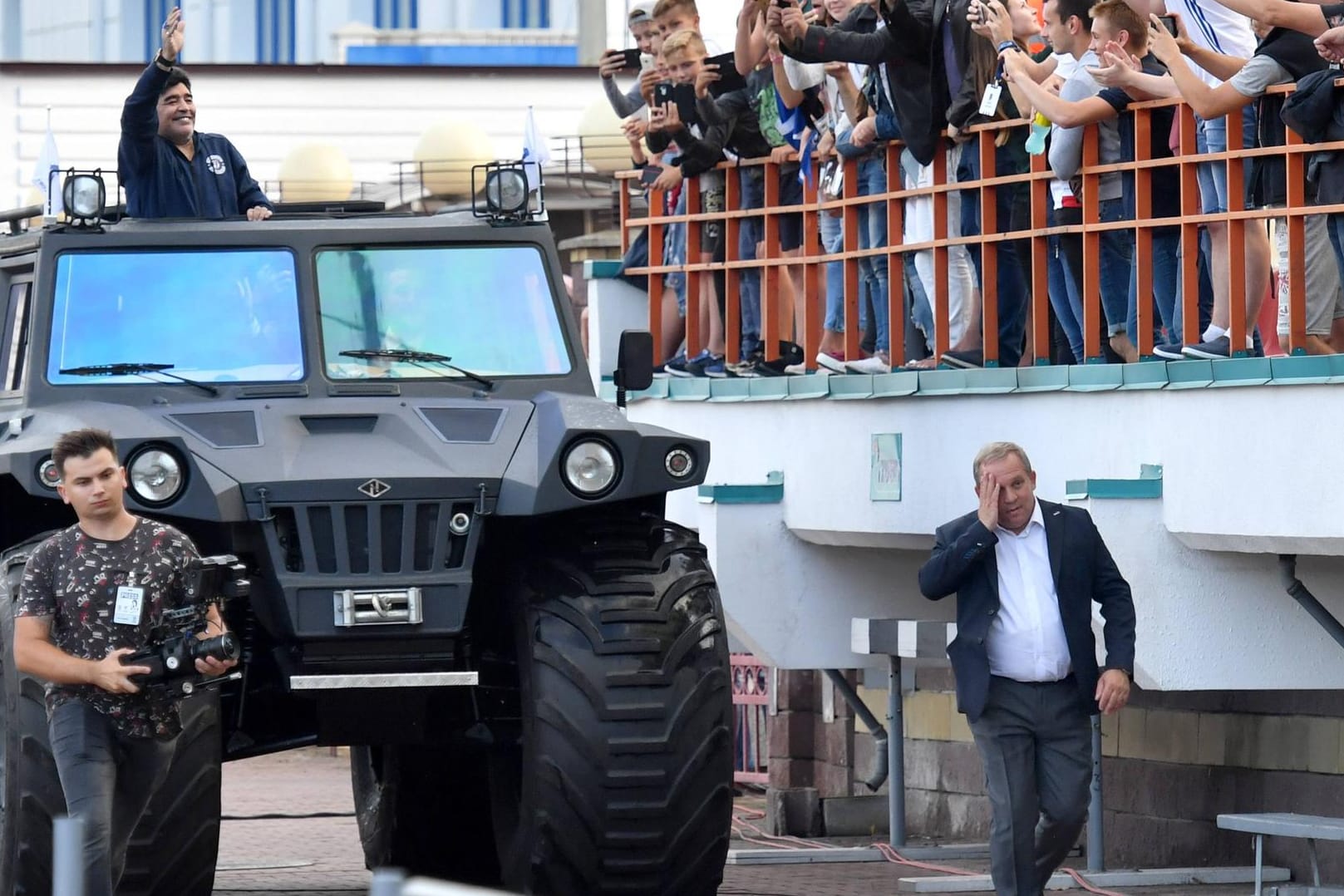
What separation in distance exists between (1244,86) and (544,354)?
109 inches

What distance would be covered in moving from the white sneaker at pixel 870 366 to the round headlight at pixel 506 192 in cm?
257

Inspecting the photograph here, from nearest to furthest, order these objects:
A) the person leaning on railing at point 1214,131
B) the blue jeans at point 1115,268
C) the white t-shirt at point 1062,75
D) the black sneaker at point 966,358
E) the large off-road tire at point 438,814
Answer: the person leaning on railing at point 1214,131, the blue jeans at point 1115,268, the white t-shirt at point 1062,75, the large off-road tire at point 438,814, the black sneaker at point 966,358

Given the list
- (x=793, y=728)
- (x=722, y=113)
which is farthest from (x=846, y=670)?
(x=722, y=113)

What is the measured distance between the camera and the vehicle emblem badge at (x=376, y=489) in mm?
9672

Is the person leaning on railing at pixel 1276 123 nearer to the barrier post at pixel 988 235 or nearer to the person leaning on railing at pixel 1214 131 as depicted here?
the person leaning on railing at pixel 1214 131

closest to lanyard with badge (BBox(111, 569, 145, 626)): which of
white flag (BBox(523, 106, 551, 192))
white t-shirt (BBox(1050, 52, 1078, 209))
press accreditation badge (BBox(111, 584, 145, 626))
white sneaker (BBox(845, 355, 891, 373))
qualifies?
press accreditation badge (BBox(111, 584, 145, 626))

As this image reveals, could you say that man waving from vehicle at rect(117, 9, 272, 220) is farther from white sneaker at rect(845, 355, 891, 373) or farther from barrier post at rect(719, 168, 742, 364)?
barrier post at rect(719, 168, 742, 364)

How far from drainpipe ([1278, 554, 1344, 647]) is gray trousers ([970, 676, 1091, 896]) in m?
1.52

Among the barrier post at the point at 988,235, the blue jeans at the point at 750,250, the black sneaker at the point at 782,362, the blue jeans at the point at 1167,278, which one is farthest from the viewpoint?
the blue jeans at the point at 750,250

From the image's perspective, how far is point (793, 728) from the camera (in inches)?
667

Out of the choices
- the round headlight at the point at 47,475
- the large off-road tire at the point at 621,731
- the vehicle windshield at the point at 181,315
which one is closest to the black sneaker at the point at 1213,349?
the large off-road tire at the point at 621,731

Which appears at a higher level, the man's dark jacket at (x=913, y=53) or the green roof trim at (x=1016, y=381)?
the man's dark jacket at (x=913, y=53)

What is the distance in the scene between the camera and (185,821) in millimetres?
9383

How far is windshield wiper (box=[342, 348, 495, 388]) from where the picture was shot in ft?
35.1
